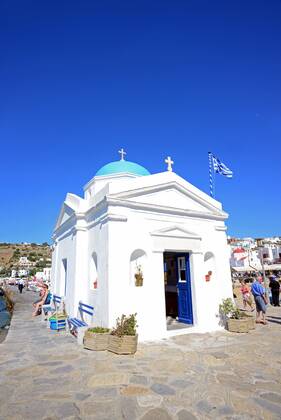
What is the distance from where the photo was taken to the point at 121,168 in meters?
13.1

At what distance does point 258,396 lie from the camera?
14.6ft

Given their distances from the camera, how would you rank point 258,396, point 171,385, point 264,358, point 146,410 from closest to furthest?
point 146,410 < point 258,396 < point 171,385 < point 264,358

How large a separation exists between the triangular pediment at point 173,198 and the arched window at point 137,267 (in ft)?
5.52

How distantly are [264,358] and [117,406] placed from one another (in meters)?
3.94

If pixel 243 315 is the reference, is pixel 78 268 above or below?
above

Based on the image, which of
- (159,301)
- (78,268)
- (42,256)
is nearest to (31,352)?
(78,268)

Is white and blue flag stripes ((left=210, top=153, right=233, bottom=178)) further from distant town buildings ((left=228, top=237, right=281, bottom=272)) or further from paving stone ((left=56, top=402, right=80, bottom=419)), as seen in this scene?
paving stone ((left=56, top=402, right=80, bottom=419))

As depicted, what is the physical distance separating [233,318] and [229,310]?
0.28m

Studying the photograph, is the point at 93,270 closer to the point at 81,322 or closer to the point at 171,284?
the point at 81,322

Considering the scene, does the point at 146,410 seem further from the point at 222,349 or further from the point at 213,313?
the point at 213,313

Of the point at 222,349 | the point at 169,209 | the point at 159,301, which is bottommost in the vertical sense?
the point at 222,349

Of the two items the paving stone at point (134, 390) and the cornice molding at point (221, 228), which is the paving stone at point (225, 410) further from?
the cornice molding at point (221, 228)

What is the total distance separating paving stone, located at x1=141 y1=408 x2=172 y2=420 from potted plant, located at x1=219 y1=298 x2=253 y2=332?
578 centimetres

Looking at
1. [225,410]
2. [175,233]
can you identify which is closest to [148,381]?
[225,410]
